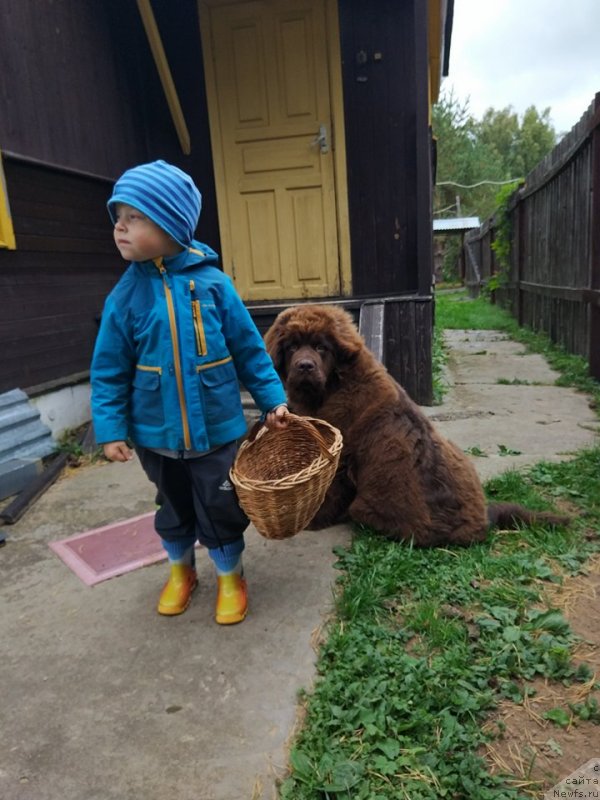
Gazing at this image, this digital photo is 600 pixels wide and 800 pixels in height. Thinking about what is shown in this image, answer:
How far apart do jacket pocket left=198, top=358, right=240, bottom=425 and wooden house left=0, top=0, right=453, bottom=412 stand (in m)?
2.69

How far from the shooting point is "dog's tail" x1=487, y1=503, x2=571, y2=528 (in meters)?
3.01

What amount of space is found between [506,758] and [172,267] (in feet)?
6.50

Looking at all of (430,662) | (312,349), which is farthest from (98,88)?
(430,662)

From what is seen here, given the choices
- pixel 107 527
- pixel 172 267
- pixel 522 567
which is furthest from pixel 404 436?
pixel 107 527

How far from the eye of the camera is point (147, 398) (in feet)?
7.65

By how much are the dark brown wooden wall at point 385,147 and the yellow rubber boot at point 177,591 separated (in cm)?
410

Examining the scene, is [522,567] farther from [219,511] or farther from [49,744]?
[49,744]

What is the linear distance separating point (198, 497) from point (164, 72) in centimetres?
499

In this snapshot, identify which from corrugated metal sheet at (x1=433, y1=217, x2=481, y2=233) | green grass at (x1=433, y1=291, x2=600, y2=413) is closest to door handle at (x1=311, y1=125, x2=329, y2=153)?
green grass at (x1=433, y1=291, x2=600, y2=413)

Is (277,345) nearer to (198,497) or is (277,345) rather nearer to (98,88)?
(198,497)

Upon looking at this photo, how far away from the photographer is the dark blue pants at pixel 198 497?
238cm

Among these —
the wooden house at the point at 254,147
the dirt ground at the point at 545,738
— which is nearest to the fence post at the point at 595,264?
the wooden house at the point at 254,147

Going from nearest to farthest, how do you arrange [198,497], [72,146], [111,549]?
[198,497], [111,549], [72,146]

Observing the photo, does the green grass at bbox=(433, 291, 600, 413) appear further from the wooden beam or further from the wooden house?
the wooden beam
